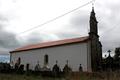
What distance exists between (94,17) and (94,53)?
5.89 meters

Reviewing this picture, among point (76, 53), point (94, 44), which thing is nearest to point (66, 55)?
point (76, 53)

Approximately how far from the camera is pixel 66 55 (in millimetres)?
39750

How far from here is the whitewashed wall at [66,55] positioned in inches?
1465

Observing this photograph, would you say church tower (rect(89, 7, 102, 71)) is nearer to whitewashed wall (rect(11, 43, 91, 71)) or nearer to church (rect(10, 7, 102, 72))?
church (rect(10, 7, 102, 72))

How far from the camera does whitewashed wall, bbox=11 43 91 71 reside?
37219mm

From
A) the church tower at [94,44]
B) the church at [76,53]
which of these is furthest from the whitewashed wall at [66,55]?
the church tower at [94,44]

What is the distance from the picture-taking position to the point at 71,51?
3903 centimetres

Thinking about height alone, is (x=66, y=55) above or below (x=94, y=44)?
below

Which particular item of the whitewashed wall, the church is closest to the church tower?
the church

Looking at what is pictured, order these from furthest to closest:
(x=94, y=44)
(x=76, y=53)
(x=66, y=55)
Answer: (x=66, y=55) < (x=94, y=44) < (x=76, y=53)

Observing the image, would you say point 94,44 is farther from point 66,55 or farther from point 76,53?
point 66,55

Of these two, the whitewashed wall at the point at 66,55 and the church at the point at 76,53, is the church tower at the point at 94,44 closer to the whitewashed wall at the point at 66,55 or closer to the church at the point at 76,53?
the church at the point at 76,53

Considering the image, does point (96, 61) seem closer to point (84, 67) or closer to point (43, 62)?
point (84, 67)

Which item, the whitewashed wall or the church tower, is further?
the church tower
